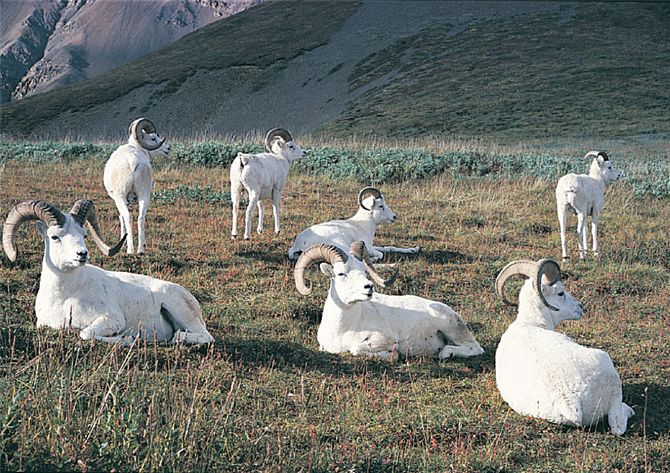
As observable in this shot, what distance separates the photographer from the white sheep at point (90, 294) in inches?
360

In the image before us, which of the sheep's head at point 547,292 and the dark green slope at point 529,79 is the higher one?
the dark green slope at point 529,79

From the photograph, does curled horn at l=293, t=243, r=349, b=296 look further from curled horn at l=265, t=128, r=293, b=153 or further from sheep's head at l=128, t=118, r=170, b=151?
curled horn at l=265, t=128, r=293, b=153

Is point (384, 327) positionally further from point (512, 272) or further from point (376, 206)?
point (376, 206)

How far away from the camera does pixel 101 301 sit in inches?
375

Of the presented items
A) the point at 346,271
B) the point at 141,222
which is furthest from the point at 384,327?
the point at 141,222

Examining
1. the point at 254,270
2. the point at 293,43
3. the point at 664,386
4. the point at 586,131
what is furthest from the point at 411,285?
the point at 293,43

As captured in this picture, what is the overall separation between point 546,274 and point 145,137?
28.2 ft

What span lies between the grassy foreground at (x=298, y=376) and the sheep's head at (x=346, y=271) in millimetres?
828

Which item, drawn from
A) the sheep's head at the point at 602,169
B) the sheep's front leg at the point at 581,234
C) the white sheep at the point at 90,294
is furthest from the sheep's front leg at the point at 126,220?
the sheep's head at the point at 602,169

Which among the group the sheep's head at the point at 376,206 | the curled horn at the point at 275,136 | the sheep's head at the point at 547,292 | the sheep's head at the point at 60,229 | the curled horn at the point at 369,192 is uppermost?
the curled horn at the point at 275,136

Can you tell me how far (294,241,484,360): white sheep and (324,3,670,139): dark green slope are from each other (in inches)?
1454

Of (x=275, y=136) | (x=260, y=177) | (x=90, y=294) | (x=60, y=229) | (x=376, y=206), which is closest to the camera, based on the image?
(x=60, y=229)

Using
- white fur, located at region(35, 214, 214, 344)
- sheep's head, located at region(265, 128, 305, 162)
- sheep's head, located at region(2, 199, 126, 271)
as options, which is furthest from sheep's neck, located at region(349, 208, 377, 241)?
sheep's head, located at region(2, 199, 126, 271)

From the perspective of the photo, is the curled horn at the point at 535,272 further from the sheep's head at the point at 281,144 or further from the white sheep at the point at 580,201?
the sheep's head at the point at 281,144
